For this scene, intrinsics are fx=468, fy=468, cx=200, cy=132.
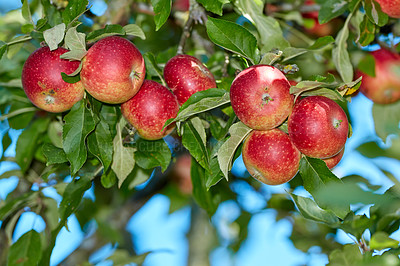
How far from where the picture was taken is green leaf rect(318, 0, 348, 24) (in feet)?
6.26

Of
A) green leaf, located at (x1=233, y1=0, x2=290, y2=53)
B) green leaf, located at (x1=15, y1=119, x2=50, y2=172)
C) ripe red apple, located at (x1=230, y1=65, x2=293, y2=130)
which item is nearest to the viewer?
ripe red apple, located at (x1=230, y1=65, x2=293, y2=130)

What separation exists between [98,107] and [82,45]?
229 mm

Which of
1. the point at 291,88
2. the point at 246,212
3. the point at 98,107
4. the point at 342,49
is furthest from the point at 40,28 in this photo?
the point at 246,212

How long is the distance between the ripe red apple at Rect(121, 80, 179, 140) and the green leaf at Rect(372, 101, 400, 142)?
1.11 meters

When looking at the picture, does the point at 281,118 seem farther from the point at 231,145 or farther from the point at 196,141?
the point at 196,141

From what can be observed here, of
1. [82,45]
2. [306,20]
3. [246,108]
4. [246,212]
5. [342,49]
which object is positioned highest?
[82,45]

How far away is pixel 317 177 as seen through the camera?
1.41 metres

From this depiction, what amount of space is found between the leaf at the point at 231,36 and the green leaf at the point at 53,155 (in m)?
0.61

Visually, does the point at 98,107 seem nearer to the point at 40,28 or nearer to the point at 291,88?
the point at 40,28

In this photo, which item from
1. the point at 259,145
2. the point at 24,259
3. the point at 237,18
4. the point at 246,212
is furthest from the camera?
the point at 246,212

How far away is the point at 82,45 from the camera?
4.84 feet

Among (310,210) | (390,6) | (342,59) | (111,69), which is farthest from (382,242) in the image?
(111,69)

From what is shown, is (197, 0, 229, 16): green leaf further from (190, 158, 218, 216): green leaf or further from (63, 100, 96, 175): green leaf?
(190, 158, 218, 216): green leaf

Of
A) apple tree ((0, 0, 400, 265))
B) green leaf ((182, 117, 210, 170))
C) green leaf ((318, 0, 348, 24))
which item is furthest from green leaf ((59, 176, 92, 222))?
green leaf ((318, 0, 348, 24))
